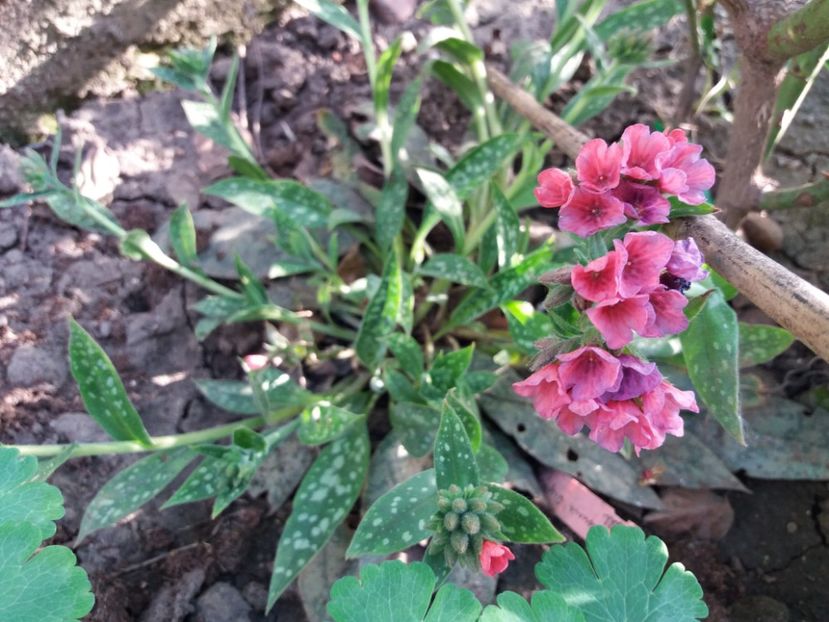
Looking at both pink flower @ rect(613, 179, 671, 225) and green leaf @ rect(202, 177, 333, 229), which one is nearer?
pink flower @ rect(613, 179, 671, 225)

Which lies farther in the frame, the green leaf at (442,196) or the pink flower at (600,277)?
the green leaf at (442,196)

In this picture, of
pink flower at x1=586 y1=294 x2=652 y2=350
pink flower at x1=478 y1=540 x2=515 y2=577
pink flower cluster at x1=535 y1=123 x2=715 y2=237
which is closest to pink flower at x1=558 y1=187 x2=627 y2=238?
pink flower cluster at x1=535 y1=123 x2=715 y2=237

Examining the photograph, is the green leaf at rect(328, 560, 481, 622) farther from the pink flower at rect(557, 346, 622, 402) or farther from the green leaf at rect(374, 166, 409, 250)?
the green leaf at rect(374, 166, 409, 250)

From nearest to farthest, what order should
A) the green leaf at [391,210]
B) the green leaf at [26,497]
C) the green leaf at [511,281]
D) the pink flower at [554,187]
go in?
1. the pink flower at [554,187]
2. the green leaf at [26,497]
3. the green leaf at [511,281]
4. the green leaf at [391,210]

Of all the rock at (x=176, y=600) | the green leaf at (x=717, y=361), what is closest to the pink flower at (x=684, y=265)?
the green leaf at (x=717, y=361)

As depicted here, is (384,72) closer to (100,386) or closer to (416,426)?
(416,426)

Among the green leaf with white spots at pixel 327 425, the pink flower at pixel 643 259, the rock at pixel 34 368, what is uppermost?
the pink flower at pixel 643 259

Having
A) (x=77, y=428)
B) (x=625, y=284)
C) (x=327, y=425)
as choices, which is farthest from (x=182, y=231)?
(x=625, y=284)

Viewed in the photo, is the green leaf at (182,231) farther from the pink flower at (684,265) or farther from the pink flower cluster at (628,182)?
the pink flower at (684,265)
